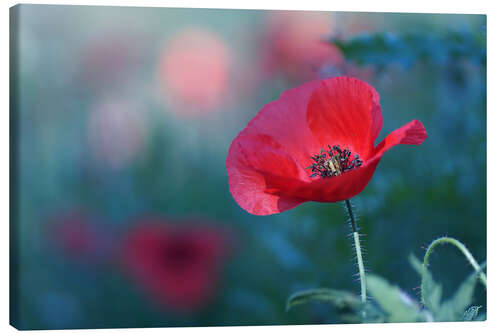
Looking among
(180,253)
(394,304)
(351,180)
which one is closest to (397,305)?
(394,304)

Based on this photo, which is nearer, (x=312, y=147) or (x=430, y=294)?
(x=430, y=294)

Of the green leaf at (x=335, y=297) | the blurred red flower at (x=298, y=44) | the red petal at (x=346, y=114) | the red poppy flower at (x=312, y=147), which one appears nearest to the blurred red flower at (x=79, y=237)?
the blurred red flower at (x=298, y=44)

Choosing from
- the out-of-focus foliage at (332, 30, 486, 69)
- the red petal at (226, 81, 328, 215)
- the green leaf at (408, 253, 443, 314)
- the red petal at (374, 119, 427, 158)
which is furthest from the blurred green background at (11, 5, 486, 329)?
the green leaf at (408, 253, 443, 314)

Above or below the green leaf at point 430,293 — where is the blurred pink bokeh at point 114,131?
above

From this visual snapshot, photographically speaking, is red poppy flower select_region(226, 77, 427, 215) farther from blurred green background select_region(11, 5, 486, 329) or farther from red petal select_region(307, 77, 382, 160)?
blurred green background select_region(11, 5, 486, 329)

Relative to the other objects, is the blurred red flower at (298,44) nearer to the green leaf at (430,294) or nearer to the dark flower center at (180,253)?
the dark flower center at (180,253)

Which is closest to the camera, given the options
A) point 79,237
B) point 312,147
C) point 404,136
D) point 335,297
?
point 335,297

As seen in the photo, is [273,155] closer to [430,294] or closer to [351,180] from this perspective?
[351,180]

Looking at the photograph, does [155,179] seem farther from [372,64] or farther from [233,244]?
[372,64]
